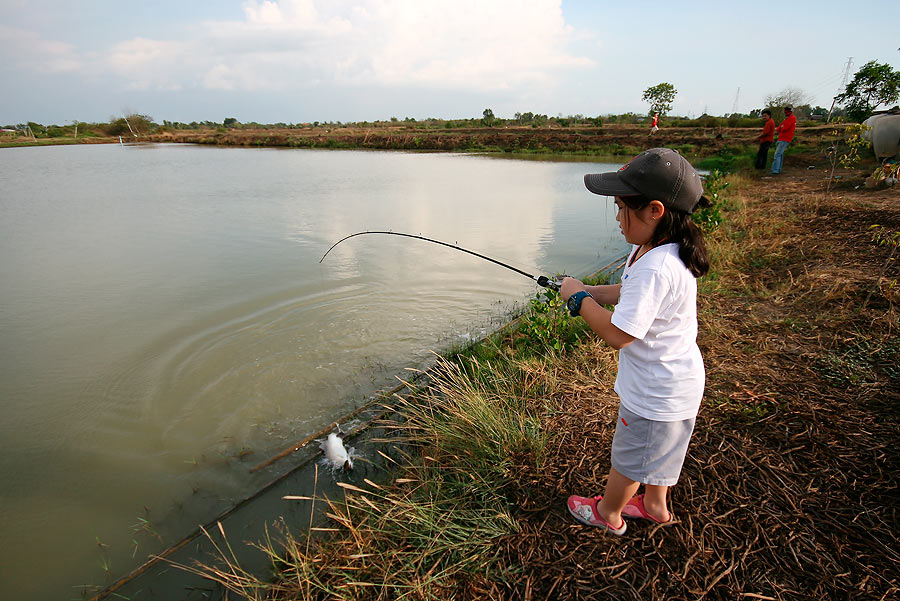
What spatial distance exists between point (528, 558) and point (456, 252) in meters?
6.65

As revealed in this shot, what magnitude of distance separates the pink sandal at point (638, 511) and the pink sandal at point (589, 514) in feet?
0.24

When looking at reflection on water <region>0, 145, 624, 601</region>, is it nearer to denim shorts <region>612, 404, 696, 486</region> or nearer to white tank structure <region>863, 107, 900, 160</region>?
denim shorts <region>612, 404, 696, 486</region>

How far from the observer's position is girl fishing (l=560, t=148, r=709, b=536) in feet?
4.80

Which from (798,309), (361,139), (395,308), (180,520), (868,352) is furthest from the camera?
(361,139)

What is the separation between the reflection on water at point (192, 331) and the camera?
2.88 meters

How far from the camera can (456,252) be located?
8.15m

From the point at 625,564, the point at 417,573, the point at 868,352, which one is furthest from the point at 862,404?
the point at 417,573

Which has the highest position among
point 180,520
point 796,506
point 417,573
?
point 796,506

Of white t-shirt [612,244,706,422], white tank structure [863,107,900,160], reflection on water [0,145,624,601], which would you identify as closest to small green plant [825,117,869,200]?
white tank structure [863,107,900,160]

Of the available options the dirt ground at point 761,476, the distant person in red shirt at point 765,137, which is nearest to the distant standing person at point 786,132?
the distant person in red shirt at point 765,137

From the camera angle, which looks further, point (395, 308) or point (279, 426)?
point (395, 308)

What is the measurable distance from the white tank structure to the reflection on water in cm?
533

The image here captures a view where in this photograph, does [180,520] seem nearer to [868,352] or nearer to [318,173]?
[868,352]

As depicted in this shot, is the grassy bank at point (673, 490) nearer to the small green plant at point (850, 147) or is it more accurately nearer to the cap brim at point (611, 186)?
the cap brim at point (611, 186)
